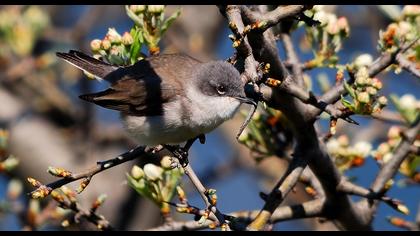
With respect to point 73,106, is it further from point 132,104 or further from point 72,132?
point 132,104

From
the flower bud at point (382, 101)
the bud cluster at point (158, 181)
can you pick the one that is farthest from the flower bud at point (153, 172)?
the flower bud at point (382, 101)

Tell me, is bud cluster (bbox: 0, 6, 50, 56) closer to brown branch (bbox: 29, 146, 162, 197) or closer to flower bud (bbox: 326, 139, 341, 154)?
brown branch (bbox: 29, 146, 162, 197)

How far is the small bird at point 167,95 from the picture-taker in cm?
428

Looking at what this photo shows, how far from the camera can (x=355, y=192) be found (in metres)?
3.72

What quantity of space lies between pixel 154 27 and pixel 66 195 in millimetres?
1089

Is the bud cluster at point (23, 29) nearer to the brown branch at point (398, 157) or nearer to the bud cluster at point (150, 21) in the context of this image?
the bud cluster at point (150, 21)

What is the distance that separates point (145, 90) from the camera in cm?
453

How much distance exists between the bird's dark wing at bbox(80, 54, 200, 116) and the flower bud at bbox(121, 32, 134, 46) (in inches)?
28.4

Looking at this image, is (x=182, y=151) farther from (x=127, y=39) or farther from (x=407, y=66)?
(x=407, y=66)

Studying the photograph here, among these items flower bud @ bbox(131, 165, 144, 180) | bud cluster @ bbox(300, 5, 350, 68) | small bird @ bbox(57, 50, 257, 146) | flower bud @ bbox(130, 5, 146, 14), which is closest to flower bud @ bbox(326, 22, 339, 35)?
bud cluster @ bbox(300, 5, 350, 68)

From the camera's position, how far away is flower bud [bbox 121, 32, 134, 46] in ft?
11.9

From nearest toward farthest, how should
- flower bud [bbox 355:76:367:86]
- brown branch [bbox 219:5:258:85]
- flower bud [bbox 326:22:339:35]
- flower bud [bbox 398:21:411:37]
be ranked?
brown branch [bbox 219:5:258:85]
flower bud [bbox 355:76:367:86]
flower bud [bbox 398:21:411:37]
flower bud [bbox 326:22:339:35]

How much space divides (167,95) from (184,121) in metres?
0.31
